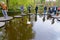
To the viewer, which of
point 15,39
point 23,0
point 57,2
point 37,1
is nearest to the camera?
point 15,39

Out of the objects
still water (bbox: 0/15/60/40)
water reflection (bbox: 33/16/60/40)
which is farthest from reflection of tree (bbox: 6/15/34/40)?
water reflection (bbox: 33/16/60/40)

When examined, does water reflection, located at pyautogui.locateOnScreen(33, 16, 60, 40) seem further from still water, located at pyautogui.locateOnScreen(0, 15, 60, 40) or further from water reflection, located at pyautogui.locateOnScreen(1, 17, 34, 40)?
water reflection, located at pyautogui.locateOnScreen(1, 17, 34, 40)

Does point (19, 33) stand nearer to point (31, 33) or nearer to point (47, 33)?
point (31, 33)

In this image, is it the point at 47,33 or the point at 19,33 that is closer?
the point at 19,33

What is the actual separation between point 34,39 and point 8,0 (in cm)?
2261

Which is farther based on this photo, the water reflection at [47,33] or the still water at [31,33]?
the water reflection at [47,33]

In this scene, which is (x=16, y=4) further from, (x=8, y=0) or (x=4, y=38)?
(x=4, y=38)

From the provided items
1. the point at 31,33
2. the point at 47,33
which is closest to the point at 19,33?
the point at 31,33

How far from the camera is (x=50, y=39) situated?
891cm

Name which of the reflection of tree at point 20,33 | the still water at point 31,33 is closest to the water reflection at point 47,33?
the still water at point 31,33

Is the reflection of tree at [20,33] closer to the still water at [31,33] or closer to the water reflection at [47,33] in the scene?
the still water at [31,33]

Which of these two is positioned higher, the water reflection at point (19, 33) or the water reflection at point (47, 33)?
the water reflection at point (19, 33)

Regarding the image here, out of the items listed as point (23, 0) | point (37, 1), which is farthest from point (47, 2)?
point (23, 0)

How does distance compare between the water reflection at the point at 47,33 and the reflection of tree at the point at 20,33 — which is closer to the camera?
the reflection of tree at the point at 20,33
